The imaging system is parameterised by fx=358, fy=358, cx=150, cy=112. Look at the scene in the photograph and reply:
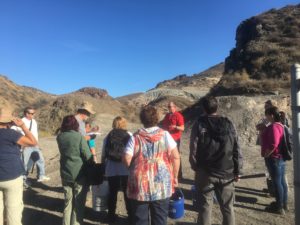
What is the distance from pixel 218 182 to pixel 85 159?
2019 millimetres

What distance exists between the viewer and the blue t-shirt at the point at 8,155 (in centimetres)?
461

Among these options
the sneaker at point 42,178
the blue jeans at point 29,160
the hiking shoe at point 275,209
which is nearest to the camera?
the hiking shoe at point 275,209

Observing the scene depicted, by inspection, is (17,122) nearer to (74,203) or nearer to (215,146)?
(74,203)

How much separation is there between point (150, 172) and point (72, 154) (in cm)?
161

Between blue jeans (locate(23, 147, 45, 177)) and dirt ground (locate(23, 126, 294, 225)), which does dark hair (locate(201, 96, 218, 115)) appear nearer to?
dirt ground (locate(23, 126, 294, 225))

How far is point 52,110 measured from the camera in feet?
93.7

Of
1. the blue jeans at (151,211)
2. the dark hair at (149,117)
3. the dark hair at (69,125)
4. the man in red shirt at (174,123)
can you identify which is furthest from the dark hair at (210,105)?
the man in red shirt at (174,123)

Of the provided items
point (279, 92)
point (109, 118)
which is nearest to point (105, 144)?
point (279, 92)

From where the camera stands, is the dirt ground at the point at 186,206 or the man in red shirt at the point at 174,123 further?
the man in red shirt at the point at 174,123

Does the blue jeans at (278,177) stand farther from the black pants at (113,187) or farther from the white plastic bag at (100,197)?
the white plastic bag at (100,197)

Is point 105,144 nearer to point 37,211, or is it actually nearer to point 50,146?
point 37,211

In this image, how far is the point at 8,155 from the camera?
15.3 feet

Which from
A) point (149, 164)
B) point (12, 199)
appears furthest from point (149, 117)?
point (12, 199)

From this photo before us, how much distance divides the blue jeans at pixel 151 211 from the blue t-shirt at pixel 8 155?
5.41 ft
